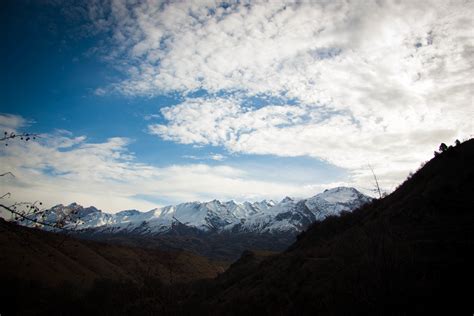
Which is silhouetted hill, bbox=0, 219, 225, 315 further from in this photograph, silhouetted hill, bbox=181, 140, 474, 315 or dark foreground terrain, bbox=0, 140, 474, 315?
silhouetted hill, bbox=181, 140, 474, 315

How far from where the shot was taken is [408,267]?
802 centimetres

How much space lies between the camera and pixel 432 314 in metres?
6.38

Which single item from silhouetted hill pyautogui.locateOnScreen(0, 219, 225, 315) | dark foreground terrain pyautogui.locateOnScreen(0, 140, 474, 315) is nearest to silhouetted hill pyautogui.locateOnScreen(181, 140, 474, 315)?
dark foreground terrain pyautogui.locateOnScreen(0, 140, 474, 315)

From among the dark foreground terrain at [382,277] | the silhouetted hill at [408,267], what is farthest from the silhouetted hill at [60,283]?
the silhouetted hill at [408,267]

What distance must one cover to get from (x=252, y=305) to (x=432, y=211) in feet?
31.5

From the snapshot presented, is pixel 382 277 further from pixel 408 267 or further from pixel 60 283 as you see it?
pixel 60 283

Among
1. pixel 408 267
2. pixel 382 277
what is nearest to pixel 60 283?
pixel 382 277

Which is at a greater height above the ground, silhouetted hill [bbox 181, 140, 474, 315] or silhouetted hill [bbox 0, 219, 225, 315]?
silhouetted hill [bbox 181, 140, 474, 315]

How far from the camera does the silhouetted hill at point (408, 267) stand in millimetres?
6910

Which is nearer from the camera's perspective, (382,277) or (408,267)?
(382,277)

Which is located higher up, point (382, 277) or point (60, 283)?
point (382, 277)

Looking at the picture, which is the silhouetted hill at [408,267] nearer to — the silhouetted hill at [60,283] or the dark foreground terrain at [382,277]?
the dark foreground terrain at [382,277]

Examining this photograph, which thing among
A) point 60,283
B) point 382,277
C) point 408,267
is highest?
point 408,267

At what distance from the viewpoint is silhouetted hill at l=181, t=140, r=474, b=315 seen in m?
6.91
